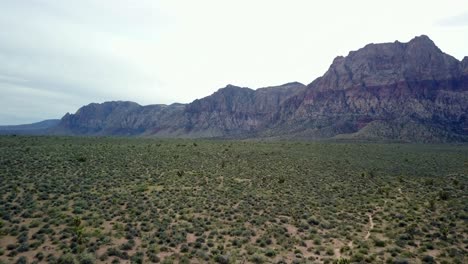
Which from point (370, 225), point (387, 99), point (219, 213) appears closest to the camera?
point (370, 225)

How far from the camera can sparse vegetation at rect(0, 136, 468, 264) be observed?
1733 cm

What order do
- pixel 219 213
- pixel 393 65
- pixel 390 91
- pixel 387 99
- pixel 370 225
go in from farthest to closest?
pixel 393 65 < pixel 390 91 < pixel 387 99 < pixel 219 213 < pixel 370 225

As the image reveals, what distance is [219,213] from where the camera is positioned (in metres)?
23.8

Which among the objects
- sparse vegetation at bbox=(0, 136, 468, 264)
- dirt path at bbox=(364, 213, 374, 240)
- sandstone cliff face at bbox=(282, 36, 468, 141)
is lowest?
dirt path at bbox=(364, 213, 374, 240)

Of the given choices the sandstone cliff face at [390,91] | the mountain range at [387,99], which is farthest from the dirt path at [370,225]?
the sandstone cliff face at [390,91]

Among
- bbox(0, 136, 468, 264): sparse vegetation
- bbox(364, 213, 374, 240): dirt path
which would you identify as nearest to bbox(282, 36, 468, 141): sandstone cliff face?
bbox(0, 136, 468, 264): sparse vegetation

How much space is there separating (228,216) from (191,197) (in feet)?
17.9

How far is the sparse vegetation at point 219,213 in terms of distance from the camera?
17.3m

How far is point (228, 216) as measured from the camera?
23.1 m

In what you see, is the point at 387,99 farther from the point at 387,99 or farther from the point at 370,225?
the point at 370,225

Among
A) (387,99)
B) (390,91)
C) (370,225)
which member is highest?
(390,91)

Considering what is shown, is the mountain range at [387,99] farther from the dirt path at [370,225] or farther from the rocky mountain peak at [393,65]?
the dirt path at [370,225]

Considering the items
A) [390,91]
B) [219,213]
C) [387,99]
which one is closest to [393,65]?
[390,91]

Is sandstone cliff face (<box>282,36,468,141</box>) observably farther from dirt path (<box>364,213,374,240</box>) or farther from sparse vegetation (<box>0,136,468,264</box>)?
dirt path (<box>364,213,374,240</box>)
